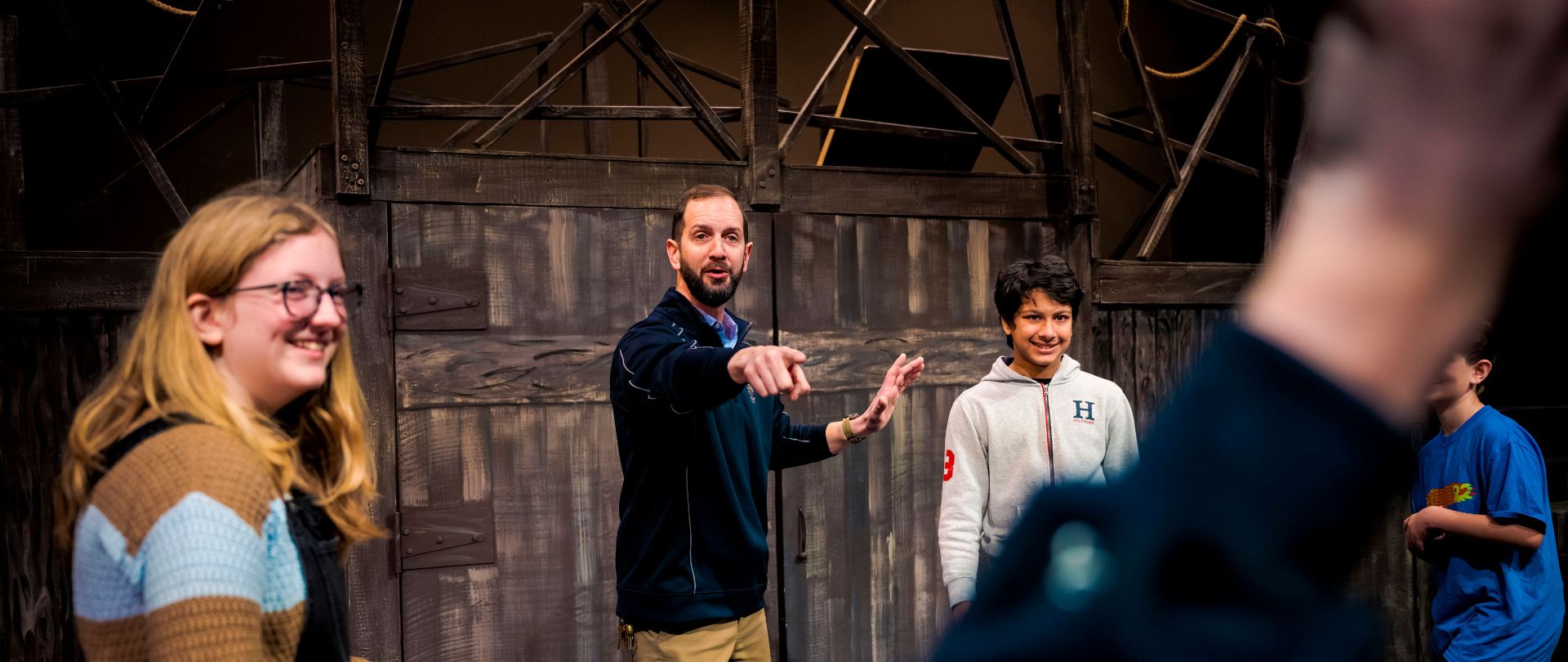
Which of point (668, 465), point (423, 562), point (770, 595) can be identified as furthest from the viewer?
point (770, 595)

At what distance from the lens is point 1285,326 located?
1.30ft

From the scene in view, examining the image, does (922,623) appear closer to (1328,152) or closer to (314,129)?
(1328,152)

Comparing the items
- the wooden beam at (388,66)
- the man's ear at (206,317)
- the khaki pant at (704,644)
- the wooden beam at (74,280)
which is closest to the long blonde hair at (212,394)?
the man's ear at (206,317)

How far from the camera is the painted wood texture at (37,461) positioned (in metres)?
4.42

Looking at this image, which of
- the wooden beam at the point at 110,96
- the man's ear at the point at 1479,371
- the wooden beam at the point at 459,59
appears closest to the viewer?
the man's ear at the point at 1479,371

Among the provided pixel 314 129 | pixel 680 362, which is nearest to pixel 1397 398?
pixel 680 362

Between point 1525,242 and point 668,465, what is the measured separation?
3093mm

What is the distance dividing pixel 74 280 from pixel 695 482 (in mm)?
2920

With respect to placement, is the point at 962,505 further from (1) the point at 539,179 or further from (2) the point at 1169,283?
(2) the point at 1169,283

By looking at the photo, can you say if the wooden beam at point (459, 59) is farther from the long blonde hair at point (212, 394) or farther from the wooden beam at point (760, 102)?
the long blonde hair at point (212, 394)

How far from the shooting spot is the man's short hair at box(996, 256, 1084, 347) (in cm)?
361

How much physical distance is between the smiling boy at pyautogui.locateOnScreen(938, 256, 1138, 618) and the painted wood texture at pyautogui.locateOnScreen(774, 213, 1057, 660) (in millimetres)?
1470

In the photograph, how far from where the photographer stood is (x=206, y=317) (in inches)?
66.4

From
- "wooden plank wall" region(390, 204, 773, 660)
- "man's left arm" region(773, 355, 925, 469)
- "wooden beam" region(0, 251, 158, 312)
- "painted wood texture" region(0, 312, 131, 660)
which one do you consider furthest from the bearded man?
"painted wood texture" region(0, 312, 131, 660)
